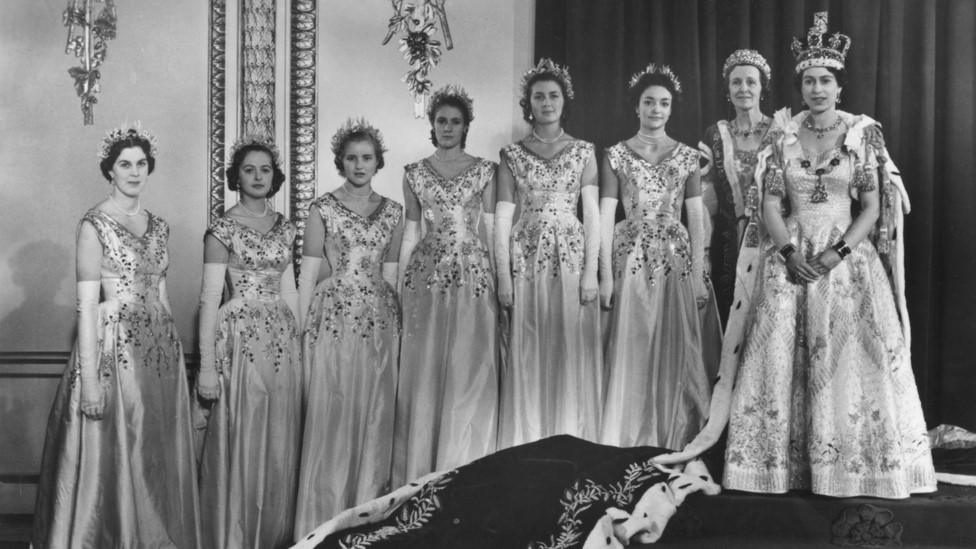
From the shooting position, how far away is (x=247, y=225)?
4637mm

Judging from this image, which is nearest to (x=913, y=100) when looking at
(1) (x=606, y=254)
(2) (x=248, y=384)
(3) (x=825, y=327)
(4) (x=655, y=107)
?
(4) (x=655, y=107)

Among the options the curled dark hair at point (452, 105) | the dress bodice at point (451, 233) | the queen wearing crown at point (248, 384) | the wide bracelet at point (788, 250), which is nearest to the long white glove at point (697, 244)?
the wide bracelet at point (788, 250)

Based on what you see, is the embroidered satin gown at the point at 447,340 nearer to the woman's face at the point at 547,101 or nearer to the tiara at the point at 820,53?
the woman's face at the point at 547,101

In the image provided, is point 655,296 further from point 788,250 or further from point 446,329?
point 446,329

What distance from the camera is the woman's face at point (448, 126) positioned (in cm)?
481

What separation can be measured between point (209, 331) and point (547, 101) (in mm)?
1778

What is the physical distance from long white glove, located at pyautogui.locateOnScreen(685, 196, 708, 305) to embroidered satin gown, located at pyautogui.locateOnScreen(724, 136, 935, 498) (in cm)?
42

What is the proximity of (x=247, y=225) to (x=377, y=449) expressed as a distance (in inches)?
44.4

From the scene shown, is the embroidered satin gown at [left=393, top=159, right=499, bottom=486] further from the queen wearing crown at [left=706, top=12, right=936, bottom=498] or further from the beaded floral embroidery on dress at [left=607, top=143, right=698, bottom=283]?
the queen wearing crown at [left=706, top=12, right=936, bottom=498]

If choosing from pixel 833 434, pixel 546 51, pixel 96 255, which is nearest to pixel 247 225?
pixel 96 255

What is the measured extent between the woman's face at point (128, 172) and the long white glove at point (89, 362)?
50 centimetres

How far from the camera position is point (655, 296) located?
15.2 feet

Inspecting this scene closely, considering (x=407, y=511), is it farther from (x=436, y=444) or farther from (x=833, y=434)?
(x=833, y=434)


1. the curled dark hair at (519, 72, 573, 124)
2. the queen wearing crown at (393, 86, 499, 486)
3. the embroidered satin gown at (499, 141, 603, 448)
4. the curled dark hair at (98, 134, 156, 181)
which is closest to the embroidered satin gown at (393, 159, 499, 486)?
the queen wearing crown at (393, 86, 499, 486)
